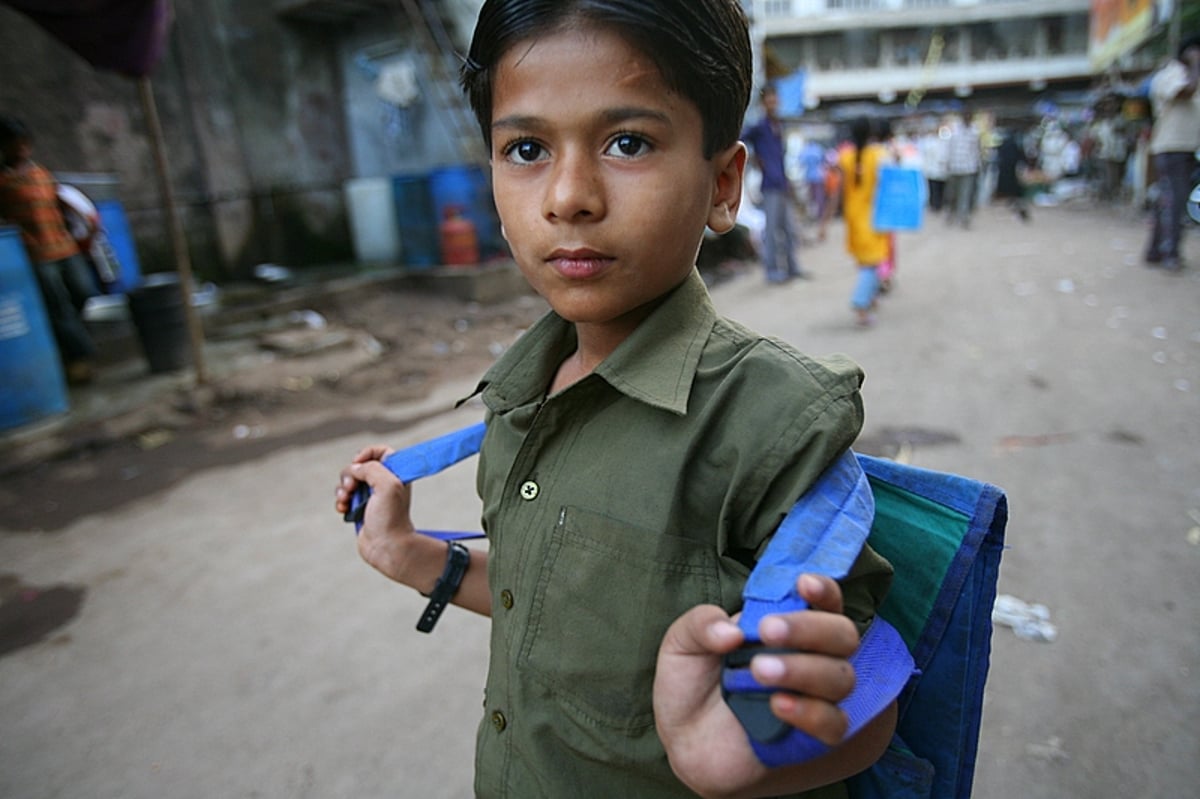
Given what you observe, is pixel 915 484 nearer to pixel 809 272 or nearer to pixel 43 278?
pixel 43 278

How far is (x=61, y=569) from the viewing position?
3002 mm

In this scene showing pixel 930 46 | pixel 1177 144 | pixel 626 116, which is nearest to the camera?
pixel 626 116

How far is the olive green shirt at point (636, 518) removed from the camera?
73 centimetres

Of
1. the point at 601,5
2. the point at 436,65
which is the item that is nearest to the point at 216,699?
the point at 601,5

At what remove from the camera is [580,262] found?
799mm

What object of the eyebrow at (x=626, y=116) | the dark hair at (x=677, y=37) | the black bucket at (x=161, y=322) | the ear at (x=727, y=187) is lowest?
the black bucket at (x=161, y=322)

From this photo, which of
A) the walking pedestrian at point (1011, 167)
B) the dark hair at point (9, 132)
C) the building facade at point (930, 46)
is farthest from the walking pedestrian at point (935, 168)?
the building facade at point (930, 46)

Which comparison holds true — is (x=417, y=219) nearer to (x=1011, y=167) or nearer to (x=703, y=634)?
(x=703, y=634)

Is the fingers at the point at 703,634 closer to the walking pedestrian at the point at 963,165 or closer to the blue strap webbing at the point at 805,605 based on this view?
the blue strap webbing at the point at 805,605

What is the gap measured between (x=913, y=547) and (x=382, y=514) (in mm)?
740

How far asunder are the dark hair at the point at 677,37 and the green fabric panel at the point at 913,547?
0.46 meters

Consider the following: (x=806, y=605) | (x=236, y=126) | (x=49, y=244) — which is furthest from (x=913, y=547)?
(x=236, y=126)

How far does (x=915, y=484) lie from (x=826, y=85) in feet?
144

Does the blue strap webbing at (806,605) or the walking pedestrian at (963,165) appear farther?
the walking pedestrian at (963,165)
